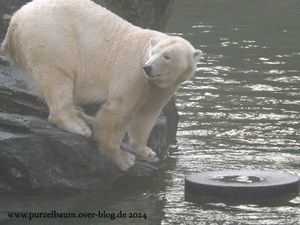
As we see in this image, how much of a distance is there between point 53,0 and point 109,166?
1.51 metres

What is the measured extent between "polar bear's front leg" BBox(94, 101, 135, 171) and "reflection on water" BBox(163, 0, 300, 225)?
1.67 feet

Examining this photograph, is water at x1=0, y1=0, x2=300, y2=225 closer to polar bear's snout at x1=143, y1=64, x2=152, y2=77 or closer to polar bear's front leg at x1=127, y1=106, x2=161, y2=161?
polar bear's front leg at x1=127, y1=106, x2=161, y2=161

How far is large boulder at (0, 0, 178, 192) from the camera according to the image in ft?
25.7

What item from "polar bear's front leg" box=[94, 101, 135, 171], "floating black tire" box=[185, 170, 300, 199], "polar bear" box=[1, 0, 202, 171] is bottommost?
"floating black tire" box=[185, 170, 300, 199]

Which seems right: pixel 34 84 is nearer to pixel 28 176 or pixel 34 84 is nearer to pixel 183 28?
pixel 28 176

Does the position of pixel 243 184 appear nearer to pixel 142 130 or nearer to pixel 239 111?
pixel 142 130

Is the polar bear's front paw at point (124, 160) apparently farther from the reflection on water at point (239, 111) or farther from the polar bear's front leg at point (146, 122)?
the reflection on water at point (239, 111)

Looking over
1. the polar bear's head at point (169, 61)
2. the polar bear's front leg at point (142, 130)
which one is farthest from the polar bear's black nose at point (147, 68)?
the polar bear's front leg at point (142, 130)

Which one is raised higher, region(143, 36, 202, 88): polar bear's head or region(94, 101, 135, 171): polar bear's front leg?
region(143, 36, 202, 88): polar bear's head

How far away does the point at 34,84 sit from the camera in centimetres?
798

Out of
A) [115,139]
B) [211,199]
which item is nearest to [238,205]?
[211,199]

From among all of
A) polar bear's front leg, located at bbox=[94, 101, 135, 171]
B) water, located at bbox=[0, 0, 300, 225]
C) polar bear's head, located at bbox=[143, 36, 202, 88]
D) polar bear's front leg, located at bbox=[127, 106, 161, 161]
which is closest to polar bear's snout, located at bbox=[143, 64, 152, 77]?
polar bear's head, located at bbox=[143, 36, 202, 88]

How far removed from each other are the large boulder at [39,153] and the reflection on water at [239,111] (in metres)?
0.65

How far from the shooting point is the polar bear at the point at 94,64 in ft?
25.3
